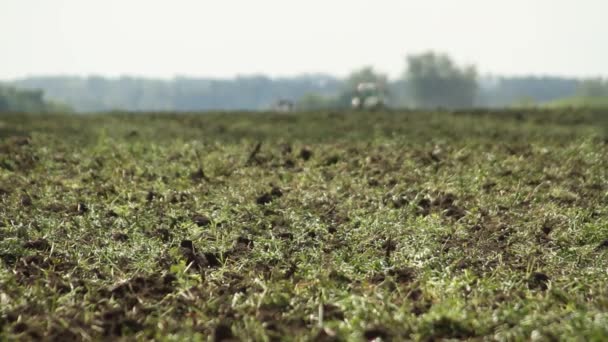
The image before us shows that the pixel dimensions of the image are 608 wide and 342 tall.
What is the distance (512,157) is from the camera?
30.5ft

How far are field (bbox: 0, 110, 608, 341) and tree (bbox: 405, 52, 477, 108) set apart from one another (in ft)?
559

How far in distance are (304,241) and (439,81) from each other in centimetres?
18060

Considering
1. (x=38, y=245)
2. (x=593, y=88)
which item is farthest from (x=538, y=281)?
(x=593, y=88)

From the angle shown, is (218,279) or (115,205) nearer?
(218,279)

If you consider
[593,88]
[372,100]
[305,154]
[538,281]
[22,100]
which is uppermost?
[372,100]

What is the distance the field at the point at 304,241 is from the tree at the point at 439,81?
170300 millimetres

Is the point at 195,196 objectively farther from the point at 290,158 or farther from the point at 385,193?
the point at 290,158

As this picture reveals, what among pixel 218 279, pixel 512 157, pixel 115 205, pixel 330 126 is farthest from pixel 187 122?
pixel 218 279

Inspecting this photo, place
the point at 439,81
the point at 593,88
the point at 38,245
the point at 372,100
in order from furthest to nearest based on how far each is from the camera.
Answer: the point at 593,88 < the point at 439,81 < the point at 372,100 < the point at 38,245

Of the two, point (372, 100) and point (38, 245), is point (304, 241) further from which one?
point (372, 100)

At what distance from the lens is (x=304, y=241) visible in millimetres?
5277

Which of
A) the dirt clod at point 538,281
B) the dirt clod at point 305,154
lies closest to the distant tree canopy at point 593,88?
the dirt clod at point 305,154

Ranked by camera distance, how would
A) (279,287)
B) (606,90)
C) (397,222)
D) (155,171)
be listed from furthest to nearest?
(606,90), (155,171), (397,222), (279,287)

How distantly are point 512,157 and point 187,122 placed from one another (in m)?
8.24
